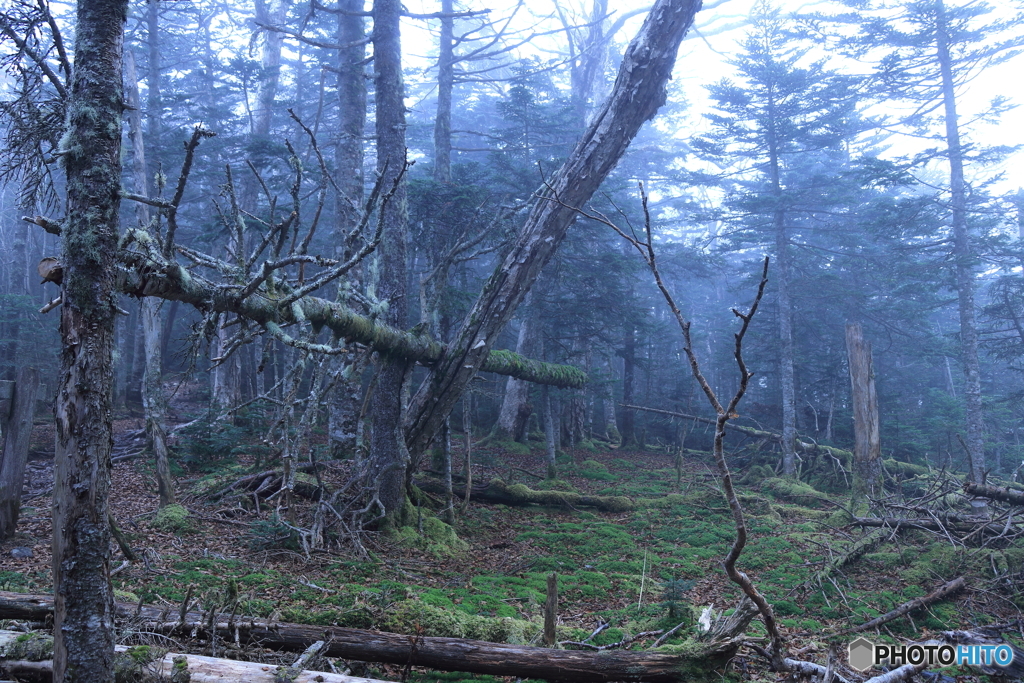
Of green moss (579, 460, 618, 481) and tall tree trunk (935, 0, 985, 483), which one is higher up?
tall tree trunk (935, 0, 985, 483)

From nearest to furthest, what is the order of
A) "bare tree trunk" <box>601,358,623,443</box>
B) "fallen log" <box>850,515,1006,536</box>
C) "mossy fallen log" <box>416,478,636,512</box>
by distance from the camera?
"fallen log" <box>850,515,1006,536</box> < "mossy fallen log" <box>416,478,636,512</box> < "bare tree trunk" <box>601,358,623,443</box>

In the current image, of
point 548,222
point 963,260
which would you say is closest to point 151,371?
point 548,222

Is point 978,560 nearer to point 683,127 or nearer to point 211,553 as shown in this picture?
point 211,553

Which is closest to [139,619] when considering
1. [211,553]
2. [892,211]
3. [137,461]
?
[211,553]

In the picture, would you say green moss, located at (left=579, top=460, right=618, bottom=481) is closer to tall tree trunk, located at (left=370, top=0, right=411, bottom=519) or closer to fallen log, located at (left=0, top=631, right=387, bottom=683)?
tall tree trunk, located at (left=370, top=0, right=411, bottom=519)

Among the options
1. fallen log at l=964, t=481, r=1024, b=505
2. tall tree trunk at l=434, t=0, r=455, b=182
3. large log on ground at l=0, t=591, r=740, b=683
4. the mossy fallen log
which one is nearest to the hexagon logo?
large log on ground at l=0, t=591, r=740, b=683

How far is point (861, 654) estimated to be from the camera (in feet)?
17.9

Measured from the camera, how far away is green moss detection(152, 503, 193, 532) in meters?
8.23

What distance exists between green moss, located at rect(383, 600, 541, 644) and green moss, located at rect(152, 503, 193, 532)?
16.1ft

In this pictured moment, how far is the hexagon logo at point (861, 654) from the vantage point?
197 inches

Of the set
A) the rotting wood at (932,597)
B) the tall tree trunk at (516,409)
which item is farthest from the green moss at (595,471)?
the rotting wood at (932,597)

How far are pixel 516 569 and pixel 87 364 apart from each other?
6660mm

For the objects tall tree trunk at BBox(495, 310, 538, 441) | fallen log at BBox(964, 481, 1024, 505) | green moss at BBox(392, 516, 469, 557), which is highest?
tall tree trunk at BBox(495, 310, 538, 441)

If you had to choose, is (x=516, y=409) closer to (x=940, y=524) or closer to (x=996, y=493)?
(x=940, y=524)
